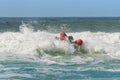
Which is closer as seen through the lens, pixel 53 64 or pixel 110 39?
pixel 53 64

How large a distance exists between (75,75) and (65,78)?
1.85 feet

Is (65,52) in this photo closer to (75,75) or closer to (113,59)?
(113,59)

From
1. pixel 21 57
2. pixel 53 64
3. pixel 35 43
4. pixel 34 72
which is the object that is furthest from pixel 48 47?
pixel 34 72

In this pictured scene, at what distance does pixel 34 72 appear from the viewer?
13.1 m

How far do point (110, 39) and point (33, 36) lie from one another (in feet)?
19.1

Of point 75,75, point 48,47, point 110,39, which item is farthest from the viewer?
point 110,39

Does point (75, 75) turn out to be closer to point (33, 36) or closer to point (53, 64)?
point (53, 64)

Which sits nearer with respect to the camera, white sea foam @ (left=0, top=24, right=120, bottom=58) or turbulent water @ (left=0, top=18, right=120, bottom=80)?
turbulent water @ (left=0, top=18, right=120, bottom=80)

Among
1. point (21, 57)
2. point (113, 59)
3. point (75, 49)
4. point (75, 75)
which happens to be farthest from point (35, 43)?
point (75, 75)

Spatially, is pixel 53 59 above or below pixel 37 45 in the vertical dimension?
below

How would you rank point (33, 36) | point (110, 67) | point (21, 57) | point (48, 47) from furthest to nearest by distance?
point (33, 36)
point (48, 47)
point (21, 57)
point (110, 67)

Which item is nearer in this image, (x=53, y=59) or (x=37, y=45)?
(x=53, y=59)

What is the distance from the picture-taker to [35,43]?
2048 cm

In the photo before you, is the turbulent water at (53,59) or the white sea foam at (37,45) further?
the white sea foam at (37,45)
